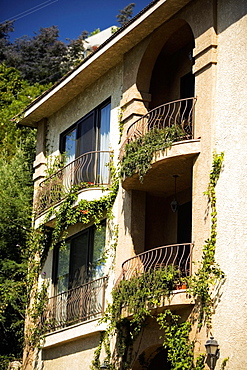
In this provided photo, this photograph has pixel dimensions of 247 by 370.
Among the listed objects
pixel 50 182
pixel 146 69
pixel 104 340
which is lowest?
pixel 104 340

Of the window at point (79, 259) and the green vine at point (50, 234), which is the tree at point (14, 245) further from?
the window at point (79, 259)

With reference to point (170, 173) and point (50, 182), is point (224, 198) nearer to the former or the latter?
point (170, 173)

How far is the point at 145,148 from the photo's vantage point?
18406 millimetres

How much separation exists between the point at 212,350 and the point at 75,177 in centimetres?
872

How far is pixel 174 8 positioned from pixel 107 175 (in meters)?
5.08

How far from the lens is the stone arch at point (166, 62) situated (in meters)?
20.1

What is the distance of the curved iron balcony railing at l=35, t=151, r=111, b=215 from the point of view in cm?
2180

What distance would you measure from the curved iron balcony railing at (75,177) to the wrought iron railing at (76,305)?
8.94 ft

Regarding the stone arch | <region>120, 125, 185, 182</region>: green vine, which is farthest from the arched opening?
<region>120, 125, 185, 182</region>: green vine

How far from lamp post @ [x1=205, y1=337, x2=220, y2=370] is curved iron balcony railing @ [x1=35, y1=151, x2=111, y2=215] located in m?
7.11

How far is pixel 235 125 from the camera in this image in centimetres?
1636

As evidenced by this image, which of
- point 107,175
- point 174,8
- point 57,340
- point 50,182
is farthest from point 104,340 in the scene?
point 174,8

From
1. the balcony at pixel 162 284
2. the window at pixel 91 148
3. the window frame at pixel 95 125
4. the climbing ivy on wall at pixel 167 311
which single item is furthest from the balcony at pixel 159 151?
the window frame at pixel 95 125

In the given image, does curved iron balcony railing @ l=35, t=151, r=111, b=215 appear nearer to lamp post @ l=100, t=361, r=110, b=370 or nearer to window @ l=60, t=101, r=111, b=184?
window @ l=60, t=101, r=111, b=184
